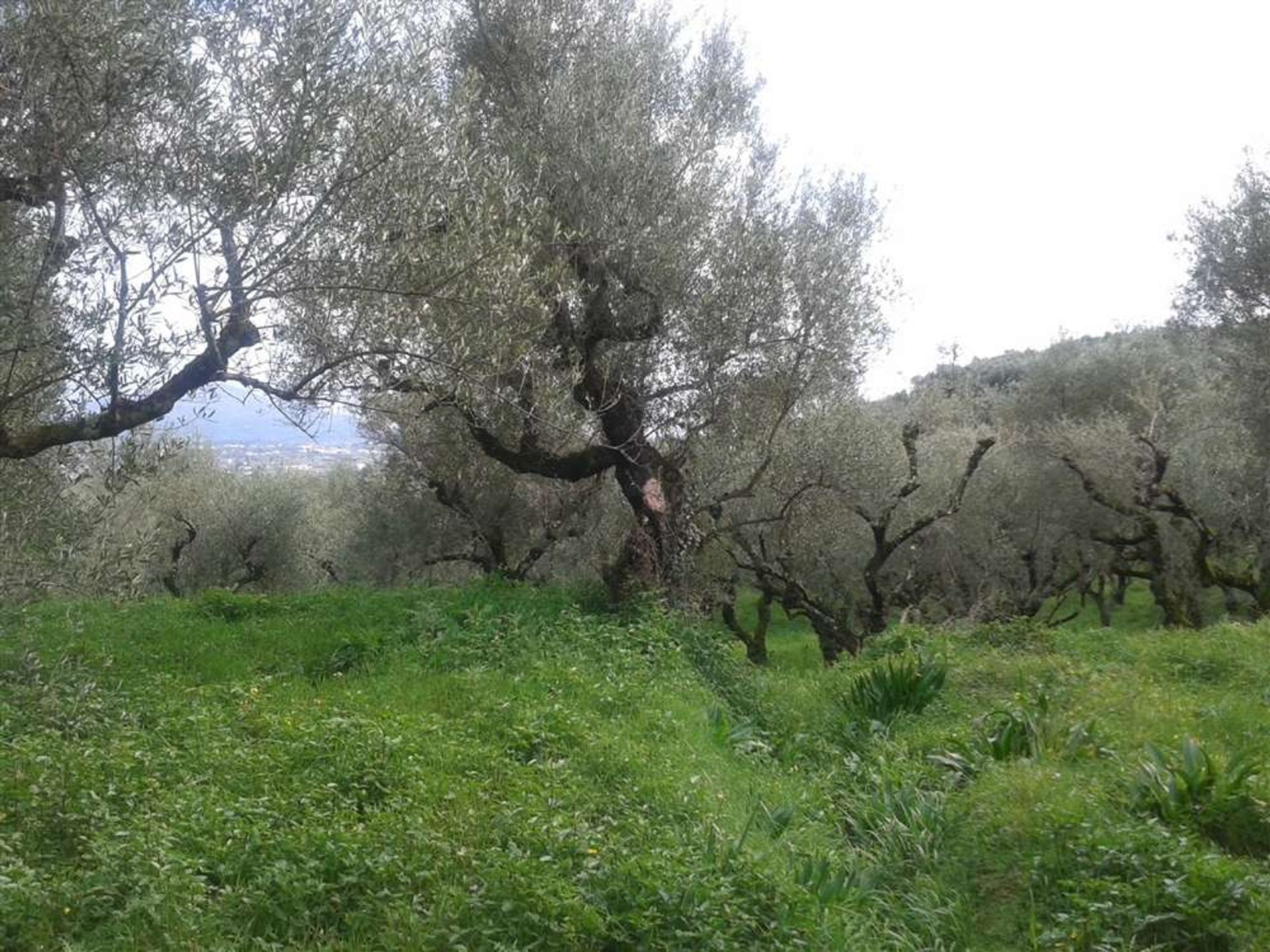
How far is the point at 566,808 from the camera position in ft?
17.2

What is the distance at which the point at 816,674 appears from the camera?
11289 mm

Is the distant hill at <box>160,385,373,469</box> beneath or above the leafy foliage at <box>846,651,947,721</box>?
above

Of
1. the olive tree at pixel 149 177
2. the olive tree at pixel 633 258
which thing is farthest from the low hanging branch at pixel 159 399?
the olive tree at pixel 633 258

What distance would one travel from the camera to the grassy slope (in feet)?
13.8

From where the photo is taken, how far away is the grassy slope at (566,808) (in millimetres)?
4207

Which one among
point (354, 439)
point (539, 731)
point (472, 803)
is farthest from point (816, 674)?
point (354, 439)

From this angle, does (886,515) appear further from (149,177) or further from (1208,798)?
(149,177)

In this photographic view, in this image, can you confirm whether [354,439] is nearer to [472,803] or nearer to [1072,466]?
[1072,466]

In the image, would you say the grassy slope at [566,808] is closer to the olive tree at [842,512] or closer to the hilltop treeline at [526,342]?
the hilltop treeline at [526,342]

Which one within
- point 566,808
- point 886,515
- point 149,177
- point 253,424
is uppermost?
point 149,177

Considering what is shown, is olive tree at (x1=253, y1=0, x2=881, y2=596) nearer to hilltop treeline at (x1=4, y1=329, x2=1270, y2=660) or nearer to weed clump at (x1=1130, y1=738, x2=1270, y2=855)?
hilltop treeline at (x1=4, y1=329, x2=1270, y2=660)

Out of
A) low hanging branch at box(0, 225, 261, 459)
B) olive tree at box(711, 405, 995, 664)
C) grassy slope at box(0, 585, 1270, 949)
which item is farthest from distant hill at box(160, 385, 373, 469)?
olive tree at box(711, 405, 995, 664)

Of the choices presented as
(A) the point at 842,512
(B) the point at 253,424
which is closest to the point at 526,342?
(B) the point at 253,424

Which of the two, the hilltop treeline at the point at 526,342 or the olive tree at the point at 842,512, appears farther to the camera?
the olive tree at the point at 842,512
